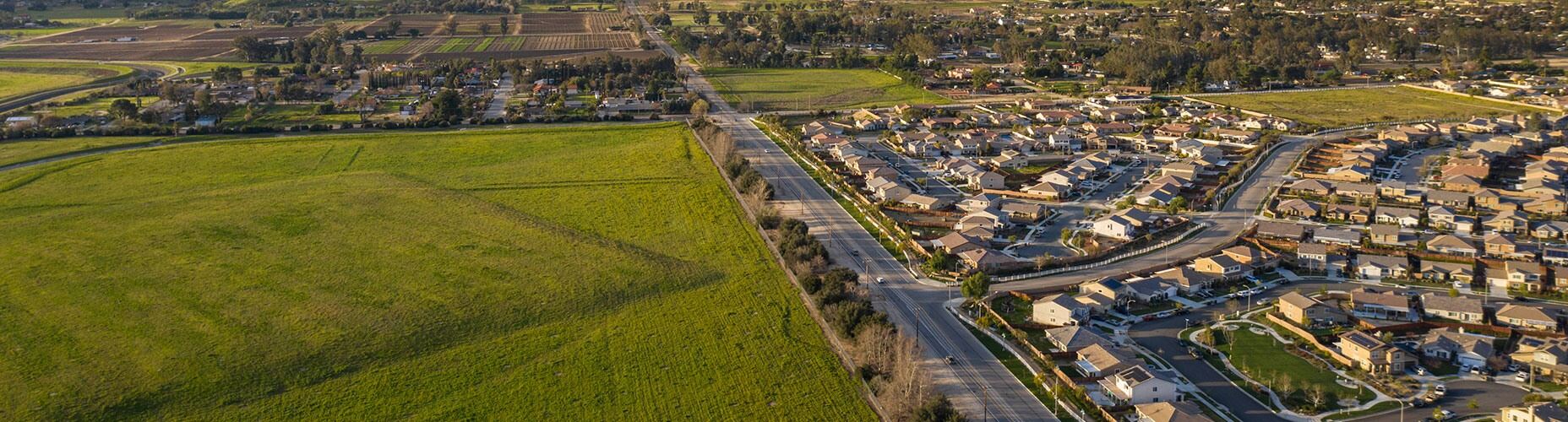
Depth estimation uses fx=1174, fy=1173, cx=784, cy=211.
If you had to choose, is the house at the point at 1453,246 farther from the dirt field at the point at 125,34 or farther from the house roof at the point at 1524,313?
the dirt field at the point at 125,34

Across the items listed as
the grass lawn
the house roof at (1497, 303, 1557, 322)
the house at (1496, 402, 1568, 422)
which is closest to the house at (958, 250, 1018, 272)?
the house roof at (1497, 303, 1557, 322)

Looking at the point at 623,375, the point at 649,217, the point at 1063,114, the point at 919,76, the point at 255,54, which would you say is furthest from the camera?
the point at 255,54

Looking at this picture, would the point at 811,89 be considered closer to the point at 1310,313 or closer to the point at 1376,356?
the point at 1310,313

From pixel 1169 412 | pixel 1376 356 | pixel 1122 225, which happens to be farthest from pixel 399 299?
pixel 1376 356

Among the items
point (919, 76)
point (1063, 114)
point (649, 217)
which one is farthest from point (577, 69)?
point (649, 217)

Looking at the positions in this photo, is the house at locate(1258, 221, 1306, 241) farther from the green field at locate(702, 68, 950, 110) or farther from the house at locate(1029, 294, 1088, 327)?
the green field at locate(702, 68, 950, 110)

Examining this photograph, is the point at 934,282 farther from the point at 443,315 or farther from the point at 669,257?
the point at 443,315

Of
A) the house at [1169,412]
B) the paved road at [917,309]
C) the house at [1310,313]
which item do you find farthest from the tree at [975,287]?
the house at [1310,313]
